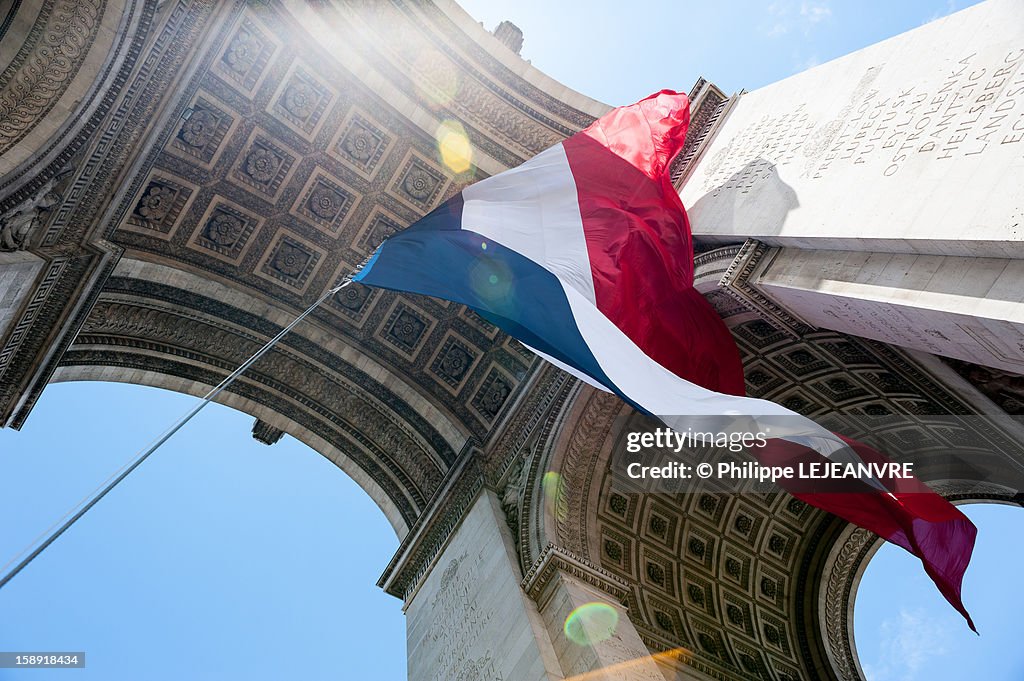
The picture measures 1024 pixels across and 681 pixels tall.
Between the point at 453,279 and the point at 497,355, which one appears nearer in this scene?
the point at 453,279

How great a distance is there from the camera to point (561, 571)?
30.0 ft

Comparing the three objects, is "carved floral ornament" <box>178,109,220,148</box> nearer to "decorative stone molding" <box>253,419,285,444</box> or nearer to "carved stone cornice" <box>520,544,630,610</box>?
"decorative stone molding" <box>253,419,285,444</box>

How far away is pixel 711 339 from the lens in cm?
859

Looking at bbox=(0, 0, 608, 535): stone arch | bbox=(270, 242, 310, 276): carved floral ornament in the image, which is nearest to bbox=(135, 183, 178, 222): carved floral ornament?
bbox=(0, 0, 608, 535): stone arch

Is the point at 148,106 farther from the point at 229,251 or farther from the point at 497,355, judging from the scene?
the point at 497,355

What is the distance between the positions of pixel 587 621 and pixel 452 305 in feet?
19.4

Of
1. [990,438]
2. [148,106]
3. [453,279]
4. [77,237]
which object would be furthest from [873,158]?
[77,237]

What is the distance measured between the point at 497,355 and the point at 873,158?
23.0 ft

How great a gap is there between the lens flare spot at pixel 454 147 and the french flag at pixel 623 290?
2617mm

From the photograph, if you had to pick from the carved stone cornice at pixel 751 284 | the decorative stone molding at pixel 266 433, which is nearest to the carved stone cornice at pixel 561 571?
the carved stone cornice at pixel 751 284

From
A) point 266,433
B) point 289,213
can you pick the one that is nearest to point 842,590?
point 266,433

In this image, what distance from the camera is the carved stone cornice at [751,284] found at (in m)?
8.12

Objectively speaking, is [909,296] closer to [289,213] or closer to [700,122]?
[700,122]

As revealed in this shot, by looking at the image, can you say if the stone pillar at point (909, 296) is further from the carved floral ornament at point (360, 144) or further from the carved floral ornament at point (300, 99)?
the carved floral ornament at point (300, 99)
